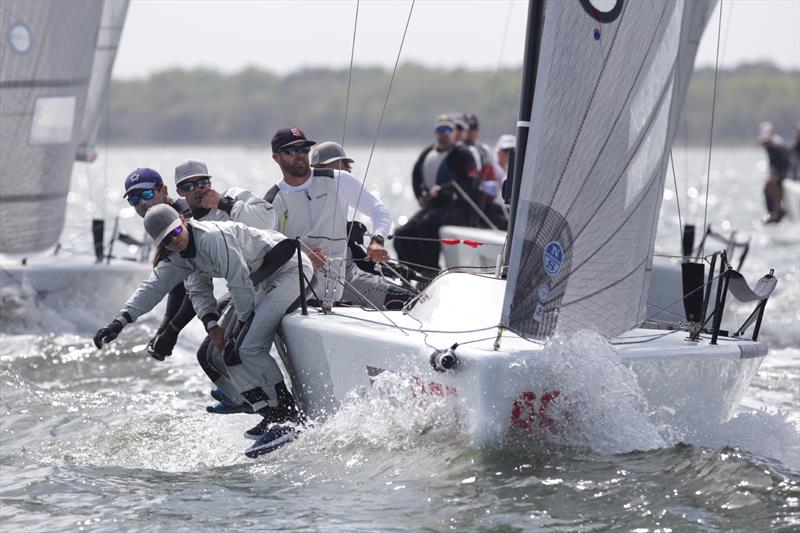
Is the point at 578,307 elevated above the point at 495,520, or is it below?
above

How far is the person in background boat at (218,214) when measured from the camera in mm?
6820

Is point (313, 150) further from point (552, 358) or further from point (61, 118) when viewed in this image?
point (61, 118)

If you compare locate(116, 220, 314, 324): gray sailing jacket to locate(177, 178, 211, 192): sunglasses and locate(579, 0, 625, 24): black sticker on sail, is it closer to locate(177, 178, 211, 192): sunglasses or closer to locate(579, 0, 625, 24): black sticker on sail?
locate(177, 178, 211, 192): sunglasses

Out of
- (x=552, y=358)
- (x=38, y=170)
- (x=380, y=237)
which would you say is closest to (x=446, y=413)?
(x=552, y=358)

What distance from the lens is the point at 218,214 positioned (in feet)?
22.9

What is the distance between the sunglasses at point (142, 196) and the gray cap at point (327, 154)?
1008mm

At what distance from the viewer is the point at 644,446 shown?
5.77 meters

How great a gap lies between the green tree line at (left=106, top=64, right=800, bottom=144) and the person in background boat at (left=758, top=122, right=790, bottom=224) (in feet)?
226

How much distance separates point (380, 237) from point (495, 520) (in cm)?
242

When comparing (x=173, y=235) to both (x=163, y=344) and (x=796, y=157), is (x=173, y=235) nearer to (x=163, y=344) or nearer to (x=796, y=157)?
(x=163, y=344)

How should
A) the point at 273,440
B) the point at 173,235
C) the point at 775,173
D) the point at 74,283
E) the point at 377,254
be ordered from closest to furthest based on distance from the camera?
the point at 173,235
the point at 273,440
the point at 377,254
the point at 74,283
the point at 775,173

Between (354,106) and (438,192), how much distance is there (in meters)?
94.5

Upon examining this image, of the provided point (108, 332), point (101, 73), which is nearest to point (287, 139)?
point (108, 332)

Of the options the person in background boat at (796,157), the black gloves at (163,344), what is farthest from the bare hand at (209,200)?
the person in background boat at (796,157)
